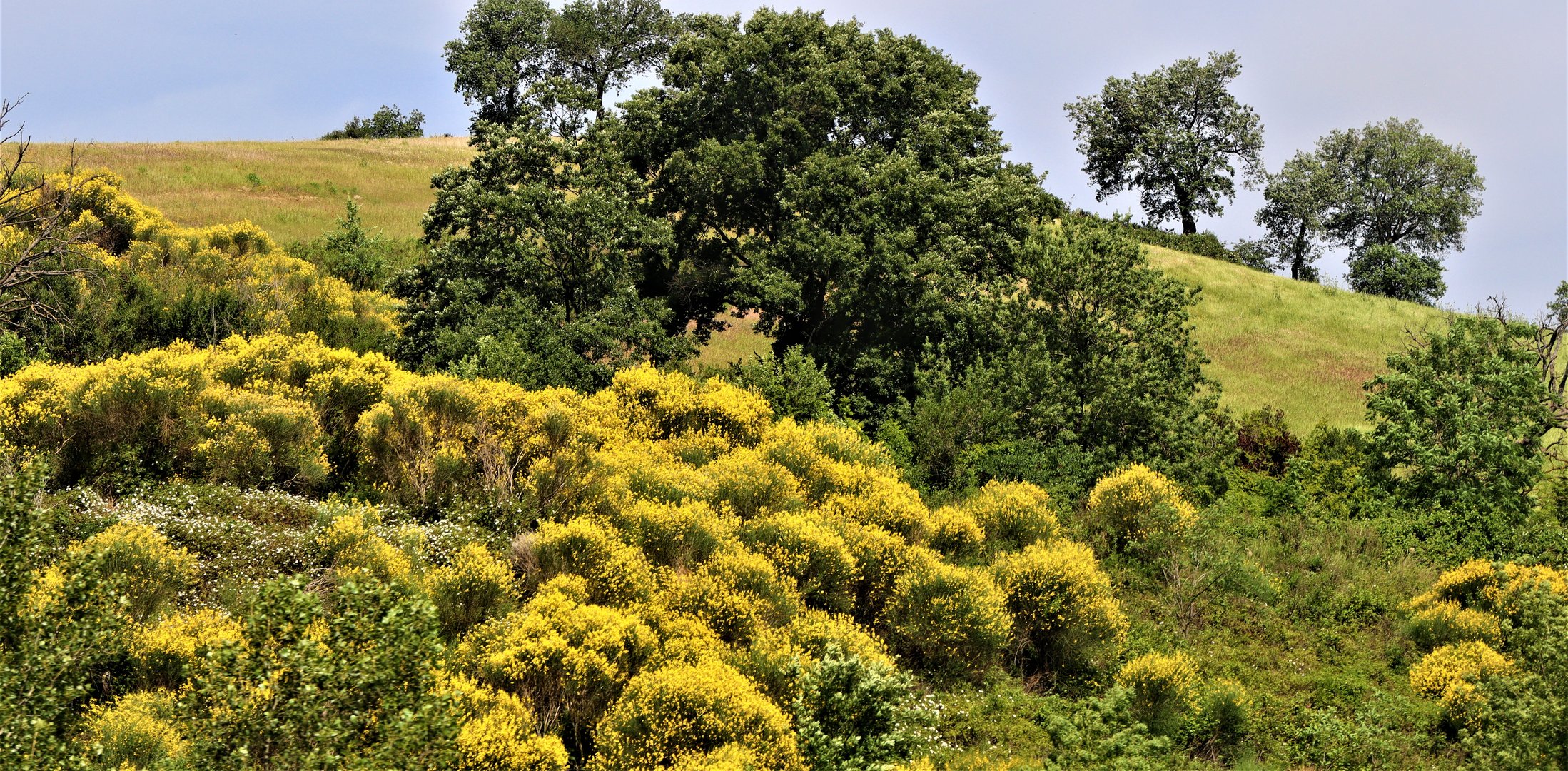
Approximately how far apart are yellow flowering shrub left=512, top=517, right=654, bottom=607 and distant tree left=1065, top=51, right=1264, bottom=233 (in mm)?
61270

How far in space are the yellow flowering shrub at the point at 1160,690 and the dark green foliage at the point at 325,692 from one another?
14.3 meters

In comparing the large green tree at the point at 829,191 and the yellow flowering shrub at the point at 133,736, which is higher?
the large green tree at the point at 829,191

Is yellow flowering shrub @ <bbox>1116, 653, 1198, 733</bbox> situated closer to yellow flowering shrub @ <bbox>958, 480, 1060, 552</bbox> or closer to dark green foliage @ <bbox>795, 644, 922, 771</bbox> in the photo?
yellow flowering shrub @ <bbox>958, 480, 1060, 552</bbox>

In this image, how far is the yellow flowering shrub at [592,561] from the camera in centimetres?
2211

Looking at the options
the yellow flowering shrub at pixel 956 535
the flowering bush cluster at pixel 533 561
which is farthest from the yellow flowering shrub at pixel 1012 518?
the yellow flowering shrub at pixel 956 535

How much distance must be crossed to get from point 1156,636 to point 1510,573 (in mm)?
9606

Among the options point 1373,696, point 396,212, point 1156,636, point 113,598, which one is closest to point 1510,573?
point 1373,696

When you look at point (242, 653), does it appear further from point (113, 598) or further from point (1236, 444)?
point (1236, 444)

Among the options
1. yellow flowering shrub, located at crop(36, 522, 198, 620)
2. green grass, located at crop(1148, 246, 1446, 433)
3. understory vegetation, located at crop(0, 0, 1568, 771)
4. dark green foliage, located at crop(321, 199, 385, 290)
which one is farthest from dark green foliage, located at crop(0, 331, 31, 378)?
green grass, located at crop(1148, 246, 1446, 433)

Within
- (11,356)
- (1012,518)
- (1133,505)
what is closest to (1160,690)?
(1012,518)

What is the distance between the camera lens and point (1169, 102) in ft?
251

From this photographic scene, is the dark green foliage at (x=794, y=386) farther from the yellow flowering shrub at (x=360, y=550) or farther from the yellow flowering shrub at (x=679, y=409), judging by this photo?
the yellow flowering shrub at (x=360, y=550)

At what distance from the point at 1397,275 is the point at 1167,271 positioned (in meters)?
19.1

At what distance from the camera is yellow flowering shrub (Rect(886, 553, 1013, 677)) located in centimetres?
2328
